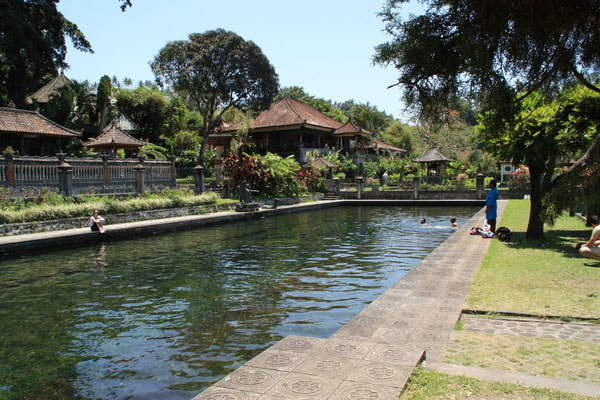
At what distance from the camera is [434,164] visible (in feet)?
135

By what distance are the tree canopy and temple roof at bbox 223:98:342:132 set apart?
3826cm

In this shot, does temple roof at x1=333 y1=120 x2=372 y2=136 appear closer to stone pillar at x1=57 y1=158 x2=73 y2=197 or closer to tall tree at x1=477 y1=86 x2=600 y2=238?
stone pillar at x1=57 y1=158 x2=73 y2=197

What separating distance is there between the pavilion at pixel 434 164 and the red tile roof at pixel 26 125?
27.6 m

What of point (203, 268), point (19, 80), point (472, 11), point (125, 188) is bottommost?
point (203, 268)

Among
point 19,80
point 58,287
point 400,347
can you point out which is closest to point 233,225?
point 58,287

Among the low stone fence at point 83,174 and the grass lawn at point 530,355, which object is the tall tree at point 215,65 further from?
the grass lawn at point 530,355

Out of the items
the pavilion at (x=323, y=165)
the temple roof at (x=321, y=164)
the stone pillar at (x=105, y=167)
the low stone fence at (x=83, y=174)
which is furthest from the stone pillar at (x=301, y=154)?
the stone pillar at (x=105, y=167)

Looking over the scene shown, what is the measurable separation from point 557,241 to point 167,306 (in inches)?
384

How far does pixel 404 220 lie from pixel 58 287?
16.8 m

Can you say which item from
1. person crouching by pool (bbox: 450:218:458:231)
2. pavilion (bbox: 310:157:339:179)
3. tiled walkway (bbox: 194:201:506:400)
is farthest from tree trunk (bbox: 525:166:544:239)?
pavilion (bbox: 310:157:339:179)

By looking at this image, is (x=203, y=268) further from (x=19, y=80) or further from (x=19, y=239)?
(x=19, y=80)

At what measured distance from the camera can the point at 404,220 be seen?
22.5m

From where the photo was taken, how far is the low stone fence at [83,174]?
706 inches

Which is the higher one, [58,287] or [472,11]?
[472,11]
